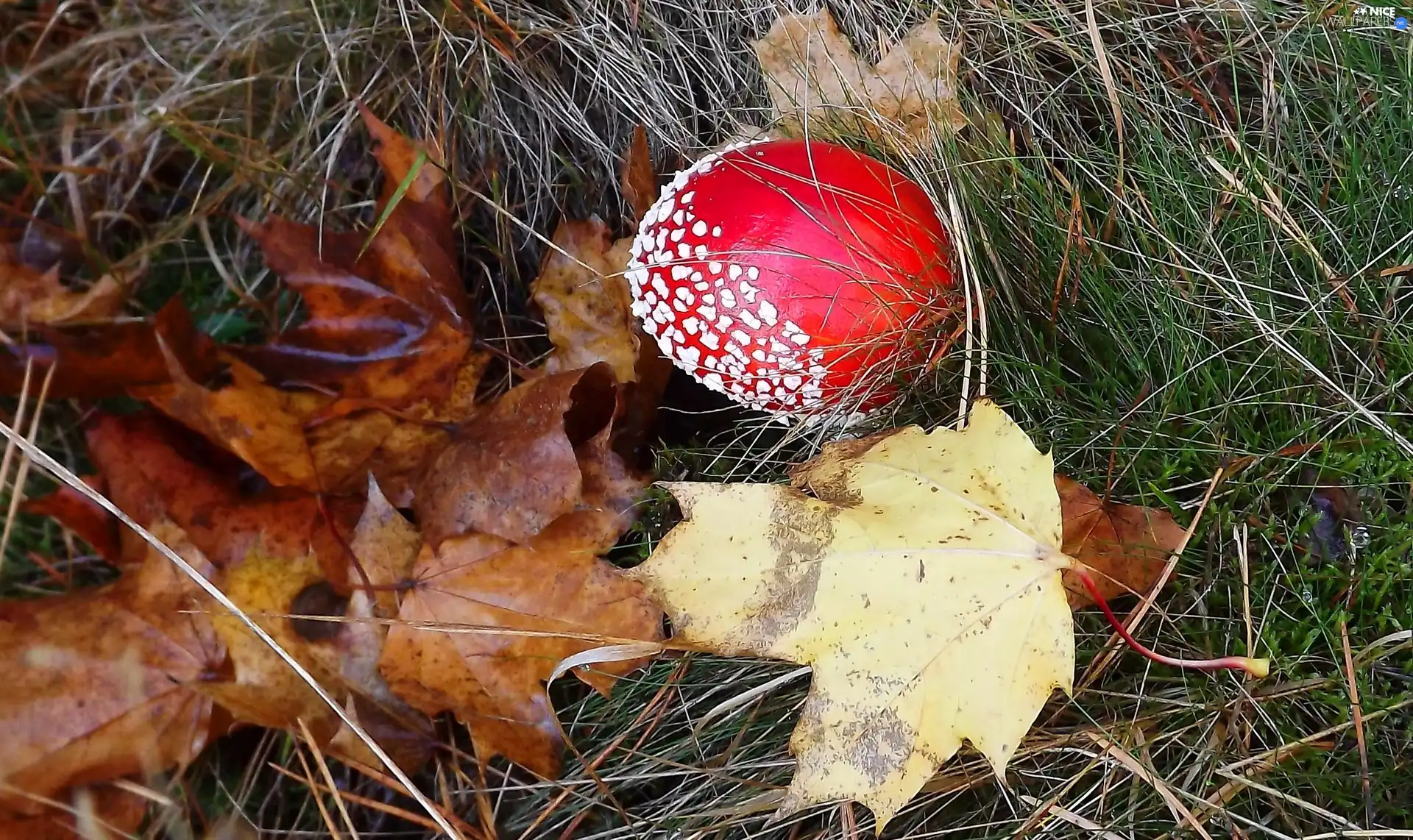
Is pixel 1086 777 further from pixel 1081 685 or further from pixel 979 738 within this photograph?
pixel 979 738

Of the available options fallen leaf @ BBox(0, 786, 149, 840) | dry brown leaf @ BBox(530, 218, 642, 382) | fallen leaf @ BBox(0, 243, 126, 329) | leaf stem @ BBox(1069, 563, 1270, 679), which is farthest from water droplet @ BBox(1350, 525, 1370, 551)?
fallen leaf @ BBox(0, 243, 126, 329)

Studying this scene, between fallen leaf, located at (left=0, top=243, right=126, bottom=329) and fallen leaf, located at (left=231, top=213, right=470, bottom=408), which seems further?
fallen leaf, located at (left=0, top=243, right=126, bottom=329)

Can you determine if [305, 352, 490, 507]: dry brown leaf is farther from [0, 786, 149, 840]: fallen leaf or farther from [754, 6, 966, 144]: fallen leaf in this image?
[754, 6, 966, 144]: fallen leaf

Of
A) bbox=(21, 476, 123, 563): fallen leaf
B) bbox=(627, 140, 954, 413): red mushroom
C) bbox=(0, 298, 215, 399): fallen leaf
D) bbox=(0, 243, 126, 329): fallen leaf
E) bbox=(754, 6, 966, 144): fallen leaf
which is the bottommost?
bbox=(21, 476, 123, 563): fallen leaf

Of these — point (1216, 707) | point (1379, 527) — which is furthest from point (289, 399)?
point (1379, 527)

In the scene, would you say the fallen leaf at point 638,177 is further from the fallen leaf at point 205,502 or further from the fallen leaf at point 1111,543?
the fallen leaf at point 1111,543
